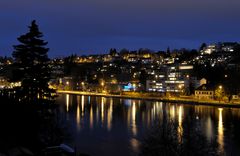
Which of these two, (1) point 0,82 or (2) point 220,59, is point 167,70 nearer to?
(2) point 220,59

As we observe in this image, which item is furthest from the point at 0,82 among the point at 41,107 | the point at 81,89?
the point at 41,107

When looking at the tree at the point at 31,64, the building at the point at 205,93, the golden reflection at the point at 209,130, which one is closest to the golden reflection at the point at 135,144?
the golden reflection at the point at 209,130

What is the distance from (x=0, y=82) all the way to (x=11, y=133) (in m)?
54.8

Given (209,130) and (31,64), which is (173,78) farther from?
(31,64)

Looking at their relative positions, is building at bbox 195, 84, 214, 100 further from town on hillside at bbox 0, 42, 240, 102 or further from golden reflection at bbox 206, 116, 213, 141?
golden reflection at bbox 206, 116, 213, 141

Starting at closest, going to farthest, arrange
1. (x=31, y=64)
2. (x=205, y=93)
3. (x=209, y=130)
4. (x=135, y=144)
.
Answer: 1. (x=31, y=64)
2. (x=135, y=144)
3. (x=209, y=130)
4. (x=205, y=93)

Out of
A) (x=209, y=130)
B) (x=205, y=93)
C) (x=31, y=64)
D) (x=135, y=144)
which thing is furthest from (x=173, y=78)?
(x=31, y=64)

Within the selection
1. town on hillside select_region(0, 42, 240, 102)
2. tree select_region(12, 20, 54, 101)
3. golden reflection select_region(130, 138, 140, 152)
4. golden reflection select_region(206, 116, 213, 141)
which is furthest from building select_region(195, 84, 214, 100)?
tree select_region(12, 20, 54, 101)

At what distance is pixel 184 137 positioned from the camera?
996cm

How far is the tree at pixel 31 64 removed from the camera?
33.3 ft

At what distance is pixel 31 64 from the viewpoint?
404 inches

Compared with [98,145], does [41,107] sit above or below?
above

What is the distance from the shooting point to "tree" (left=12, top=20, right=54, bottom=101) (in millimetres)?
10157

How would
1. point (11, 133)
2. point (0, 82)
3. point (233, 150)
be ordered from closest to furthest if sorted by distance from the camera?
point (11, 133), point (233, 150), point (0, 82)
